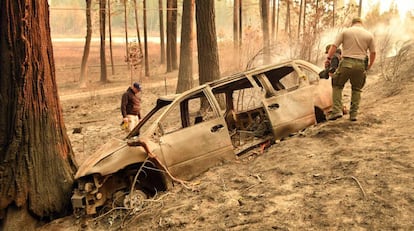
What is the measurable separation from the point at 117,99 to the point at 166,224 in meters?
14.4

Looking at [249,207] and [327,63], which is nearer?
[249,207]

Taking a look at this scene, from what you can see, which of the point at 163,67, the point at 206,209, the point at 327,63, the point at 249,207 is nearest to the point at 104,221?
the point at 206,209

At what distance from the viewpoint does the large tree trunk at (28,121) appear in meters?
5.86

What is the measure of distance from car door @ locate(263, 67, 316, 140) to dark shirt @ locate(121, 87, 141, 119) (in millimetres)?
3396

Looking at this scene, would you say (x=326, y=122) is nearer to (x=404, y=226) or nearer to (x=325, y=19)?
(x=404, y=226)

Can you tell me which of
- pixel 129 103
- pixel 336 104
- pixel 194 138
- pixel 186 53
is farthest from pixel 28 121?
pixel 186 53

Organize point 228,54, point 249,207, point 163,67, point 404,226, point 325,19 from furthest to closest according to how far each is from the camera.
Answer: point 163,67 < point 228,54 < point 325,19 < point 249,207 < point 404,226

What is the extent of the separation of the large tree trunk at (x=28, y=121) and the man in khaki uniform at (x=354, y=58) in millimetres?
4778

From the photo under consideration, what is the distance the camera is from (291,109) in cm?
673

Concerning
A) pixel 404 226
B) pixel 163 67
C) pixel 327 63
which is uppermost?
pixel 327 63

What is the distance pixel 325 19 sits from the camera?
712 inches

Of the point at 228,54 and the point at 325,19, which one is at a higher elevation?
the point at 325,19

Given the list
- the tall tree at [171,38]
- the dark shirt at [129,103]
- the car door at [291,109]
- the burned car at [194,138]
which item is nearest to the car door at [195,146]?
the burned car at [194,138]

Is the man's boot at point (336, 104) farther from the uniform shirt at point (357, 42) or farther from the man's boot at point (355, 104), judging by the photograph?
the uniform shirt at point (357, 42)
